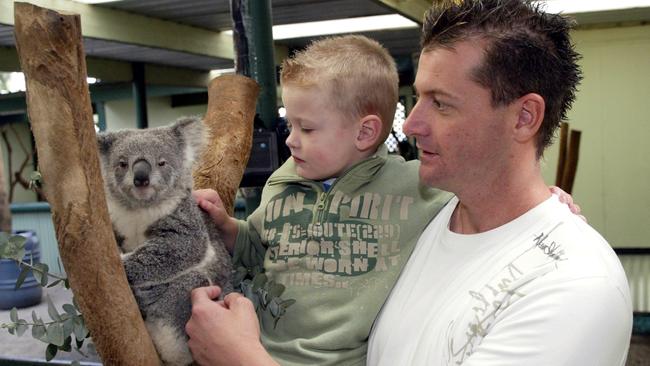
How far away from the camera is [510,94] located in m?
1.08

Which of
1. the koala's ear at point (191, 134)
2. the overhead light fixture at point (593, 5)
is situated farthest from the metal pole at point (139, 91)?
the koala's ear at point (191, 134)

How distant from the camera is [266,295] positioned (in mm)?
1357

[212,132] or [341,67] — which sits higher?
[341,67]

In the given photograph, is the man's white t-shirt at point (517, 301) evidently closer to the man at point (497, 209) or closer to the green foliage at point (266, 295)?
the man at point (497, 209)

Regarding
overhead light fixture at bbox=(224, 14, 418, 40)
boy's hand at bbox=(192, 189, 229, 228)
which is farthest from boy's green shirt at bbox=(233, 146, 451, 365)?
overhead light fixture at bbox=(224, 14, 418, 40)

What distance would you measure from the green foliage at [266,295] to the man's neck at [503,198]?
43cm

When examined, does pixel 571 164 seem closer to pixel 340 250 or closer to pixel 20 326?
pixel 340 250

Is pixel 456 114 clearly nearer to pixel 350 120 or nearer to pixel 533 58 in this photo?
pixel 533 58

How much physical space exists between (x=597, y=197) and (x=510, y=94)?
173 inches

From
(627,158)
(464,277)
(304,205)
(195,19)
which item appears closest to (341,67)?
(304,205)

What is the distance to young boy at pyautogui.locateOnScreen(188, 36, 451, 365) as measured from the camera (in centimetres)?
135

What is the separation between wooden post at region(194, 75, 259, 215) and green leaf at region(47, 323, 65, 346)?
1.64 feet

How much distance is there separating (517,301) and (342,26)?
4.14m

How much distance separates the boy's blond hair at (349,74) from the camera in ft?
4.65
